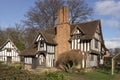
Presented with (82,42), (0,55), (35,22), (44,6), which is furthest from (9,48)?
(82,42)

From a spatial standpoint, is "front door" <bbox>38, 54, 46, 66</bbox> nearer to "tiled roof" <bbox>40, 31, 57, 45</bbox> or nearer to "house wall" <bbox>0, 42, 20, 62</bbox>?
"tiled roof" <bbox>40, 31, 57, 45</bbox>

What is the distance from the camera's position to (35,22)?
51.7 meters

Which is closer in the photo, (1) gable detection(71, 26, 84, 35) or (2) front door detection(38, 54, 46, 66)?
(1) gable detection(71, 26, 84, 35)

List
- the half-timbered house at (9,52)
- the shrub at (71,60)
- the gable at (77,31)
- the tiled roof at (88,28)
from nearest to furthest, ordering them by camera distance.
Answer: the shrub at (71,60), the tiled roof at (88,28), the gable at (77,31), the half-timbered house at (9,52)

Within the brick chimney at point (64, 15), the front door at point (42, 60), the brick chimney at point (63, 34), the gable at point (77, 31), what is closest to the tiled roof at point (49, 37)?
the brick chimney at point (63, 34)

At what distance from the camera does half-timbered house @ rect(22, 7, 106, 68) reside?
33875mm

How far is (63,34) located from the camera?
36219 mm

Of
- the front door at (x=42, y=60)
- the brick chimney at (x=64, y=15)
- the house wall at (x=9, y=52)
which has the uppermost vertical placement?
the brick chimney at (x=64, y=15)

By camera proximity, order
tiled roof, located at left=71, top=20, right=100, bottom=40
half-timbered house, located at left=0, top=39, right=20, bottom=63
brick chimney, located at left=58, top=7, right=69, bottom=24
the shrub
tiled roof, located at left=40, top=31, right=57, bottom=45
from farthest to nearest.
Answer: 1. half-timbered house, located at left=0, top=39, right=20, bottom=63
2. brick chimney, located at left=58, top=7, right=69, bottom=24
3. tiled roof, located at left=40, top=31, right=57, bottom=45
4. tiled roof, located at left=71, top=20, right=100, bottom=40
5. the shrub

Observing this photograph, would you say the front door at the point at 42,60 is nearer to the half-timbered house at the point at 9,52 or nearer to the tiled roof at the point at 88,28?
the tiled roof at the point at 88,28

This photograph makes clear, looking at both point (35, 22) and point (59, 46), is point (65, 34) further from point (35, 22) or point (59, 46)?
point (35, 22)

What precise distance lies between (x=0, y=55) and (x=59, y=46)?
61.5ft

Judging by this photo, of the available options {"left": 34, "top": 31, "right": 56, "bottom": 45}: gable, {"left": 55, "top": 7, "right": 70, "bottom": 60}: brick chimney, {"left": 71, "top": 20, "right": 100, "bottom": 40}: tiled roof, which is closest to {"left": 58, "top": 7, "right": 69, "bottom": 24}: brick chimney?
{"left": 55, "top": 7, "right": 70, "bottom": 60}: brick chimney

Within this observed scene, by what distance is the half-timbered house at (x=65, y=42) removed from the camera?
1334 inches
